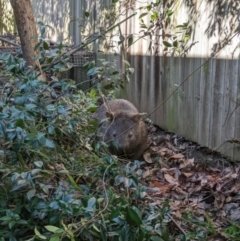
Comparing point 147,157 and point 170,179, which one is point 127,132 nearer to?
point 147,157

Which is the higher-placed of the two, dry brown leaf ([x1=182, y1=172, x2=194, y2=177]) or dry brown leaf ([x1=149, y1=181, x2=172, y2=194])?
dry brown leaf ([x1=182, y1=172, x2=194, y2=177])

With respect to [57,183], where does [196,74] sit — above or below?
above

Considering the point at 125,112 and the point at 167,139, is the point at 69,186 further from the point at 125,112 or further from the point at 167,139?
the point at 167,139

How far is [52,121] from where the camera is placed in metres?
2.98

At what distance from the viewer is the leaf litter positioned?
4.08 m

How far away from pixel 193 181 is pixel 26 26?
219 cm

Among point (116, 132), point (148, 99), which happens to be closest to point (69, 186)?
point (116, 132)

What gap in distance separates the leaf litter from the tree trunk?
160 centimetres

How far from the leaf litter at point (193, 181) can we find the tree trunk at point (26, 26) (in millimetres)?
1599

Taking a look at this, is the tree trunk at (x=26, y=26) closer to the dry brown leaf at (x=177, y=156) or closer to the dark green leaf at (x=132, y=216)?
the dark green leaf at (x=132, y=216)

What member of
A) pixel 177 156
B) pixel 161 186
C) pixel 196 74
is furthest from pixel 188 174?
pixel 196 74

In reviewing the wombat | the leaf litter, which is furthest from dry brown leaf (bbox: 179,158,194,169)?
the wombat

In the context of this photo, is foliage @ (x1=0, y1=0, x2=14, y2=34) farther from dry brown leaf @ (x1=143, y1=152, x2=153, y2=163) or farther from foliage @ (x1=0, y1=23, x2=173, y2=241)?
foliage @ (x1=0, y1=23, x2=173, y2=241)

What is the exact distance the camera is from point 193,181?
4.95 meters
